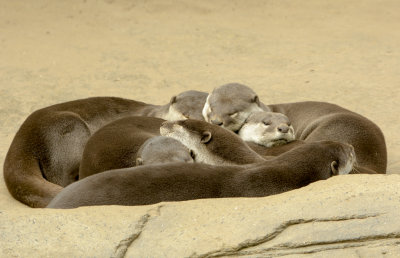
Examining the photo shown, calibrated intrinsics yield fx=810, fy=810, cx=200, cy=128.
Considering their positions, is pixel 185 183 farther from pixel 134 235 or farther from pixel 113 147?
pixel 113 147

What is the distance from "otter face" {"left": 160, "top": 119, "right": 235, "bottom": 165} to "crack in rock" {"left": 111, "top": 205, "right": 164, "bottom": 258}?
1.66 meters

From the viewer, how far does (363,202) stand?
13.1ft

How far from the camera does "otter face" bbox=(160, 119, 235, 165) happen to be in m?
5.85

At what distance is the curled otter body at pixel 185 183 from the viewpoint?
455 centimetres

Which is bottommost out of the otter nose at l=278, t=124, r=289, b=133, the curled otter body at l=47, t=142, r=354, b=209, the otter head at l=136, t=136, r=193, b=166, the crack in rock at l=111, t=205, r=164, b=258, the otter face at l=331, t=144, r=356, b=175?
the otter nose at l=278, t=124, r=289, b=133

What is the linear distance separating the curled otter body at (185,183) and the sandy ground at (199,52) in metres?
2.68

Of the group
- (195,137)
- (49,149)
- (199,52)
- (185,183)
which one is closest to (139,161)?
(195,137)

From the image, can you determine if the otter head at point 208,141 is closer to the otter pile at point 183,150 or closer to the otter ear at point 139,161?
the otter pile at point 183,150

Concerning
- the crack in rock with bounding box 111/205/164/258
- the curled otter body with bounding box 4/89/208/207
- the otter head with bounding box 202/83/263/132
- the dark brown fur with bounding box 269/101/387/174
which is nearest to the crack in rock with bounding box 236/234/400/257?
the crack in rock with bounding box 111/205/164/258

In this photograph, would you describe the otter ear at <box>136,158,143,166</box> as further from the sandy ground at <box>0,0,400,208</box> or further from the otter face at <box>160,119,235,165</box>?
the sandy ground at <box>0,0,400,208</box>

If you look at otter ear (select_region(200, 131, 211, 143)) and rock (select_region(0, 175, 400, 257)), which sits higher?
rock (select_region(0, 175, 400, 257))

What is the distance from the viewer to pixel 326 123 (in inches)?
268

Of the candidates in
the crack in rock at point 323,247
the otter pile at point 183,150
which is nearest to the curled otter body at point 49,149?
the otter pile at point 183,150

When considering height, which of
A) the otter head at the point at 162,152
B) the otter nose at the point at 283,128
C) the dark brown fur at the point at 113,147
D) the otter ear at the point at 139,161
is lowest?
the otter nose at the point at 283,128
